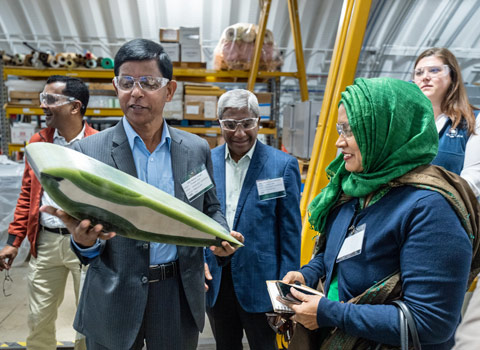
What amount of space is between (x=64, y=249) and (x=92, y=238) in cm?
134

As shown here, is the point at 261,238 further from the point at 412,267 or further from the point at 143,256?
the point at 412,267

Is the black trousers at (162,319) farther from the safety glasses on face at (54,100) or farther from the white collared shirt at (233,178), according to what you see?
the safety glasses on face at (54,100)

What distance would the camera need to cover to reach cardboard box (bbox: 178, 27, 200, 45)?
16.6 ft

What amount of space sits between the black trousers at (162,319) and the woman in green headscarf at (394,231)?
1.46ft

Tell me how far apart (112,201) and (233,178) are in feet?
3.81

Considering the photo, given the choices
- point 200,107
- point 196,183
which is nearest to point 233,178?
point 196,183

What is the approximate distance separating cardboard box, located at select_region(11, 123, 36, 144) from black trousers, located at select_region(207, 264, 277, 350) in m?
4.37

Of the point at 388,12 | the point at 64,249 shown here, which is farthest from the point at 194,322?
the point at 388,12

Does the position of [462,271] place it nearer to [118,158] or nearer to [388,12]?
[118,158]

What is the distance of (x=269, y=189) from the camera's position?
73.4 inches

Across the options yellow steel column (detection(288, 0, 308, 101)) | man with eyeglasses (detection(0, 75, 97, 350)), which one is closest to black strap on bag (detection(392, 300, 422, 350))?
man with eyeglasses (detection(0, 75, 97, 350))

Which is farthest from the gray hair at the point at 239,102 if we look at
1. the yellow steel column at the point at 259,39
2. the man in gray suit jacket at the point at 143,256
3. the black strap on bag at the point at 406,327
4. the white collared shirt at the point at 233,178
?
the yellow steel column at the point at 259,39

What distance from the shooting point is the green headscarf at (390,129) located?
0.98m

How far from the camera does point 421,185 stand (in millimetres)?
952
